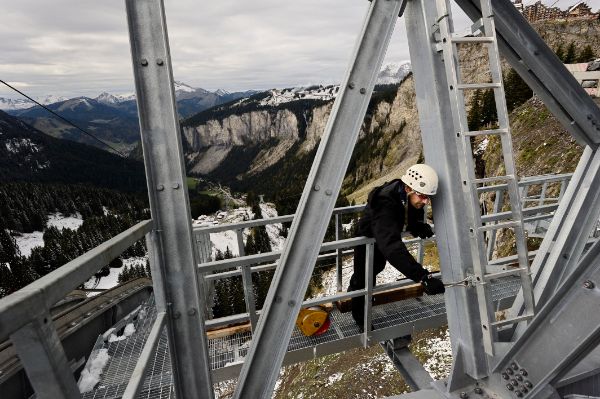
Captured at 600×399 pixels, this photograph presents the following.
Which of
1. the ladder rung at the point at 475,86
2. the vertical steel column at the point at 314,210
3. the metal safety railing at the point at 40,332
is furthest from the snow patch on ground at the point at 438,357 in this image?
the metal safety railing at the point at 40,332

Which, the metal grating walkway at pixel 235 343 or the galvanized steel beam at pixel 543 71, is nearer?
the galvanized steel beam at pixel 543 71

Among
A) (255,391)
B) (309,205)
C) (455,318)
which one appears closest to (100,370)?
(255,391)

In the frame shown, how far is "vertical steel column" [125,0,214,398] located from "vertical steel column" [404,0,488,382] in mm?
2237

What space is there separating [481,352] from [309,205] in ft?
7.36

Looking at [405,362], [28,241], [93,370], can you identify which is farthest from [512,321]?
[28,241]

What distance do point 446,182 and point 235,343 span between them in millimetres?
3768

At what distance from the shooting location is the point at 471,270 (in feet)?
10.7

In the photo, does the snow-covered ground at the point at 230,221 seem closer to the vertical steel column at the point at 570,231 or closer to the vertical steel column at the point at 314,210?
the vertical steel column at the point at 570,231

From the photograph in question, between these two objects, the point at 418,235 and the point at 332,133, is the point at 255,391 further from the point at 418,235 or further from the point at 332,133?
the point at 418,235

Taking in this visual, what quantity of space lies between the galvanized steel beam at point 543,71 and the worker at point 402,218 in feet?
5.16

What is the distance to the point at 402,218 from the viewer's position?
4.09 metres

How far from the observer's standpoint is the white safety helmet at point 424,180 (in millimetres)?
3352

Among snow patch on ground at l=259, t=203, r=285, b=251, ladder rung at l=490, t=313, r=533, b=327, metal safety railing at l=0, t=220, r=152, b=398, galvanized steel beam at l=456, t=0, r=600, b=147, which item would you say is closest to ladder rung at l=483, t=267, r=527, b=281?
ladder rung at l=490, t=313, r=533, b=327

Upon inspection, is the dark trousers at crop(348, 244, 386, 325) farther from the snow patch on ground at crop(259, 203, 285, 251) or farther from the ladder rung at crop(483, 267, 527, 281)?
the snow patch on ground at crop(259, 203, 285, 251)
